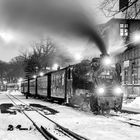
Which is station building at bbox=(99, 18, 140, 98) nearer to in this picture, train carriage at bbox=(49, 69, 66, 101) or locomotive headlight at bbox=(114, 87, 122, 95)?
train carriage at bbox=(49, 69, 66, 101)

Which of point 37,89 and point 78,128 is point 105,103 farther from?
point 37,89

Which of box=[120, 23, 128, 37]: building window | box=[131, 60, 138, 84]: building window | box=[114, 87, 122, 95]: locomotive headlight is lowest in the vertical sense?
box=[114, 87, 122, 95]: locomotive headlight

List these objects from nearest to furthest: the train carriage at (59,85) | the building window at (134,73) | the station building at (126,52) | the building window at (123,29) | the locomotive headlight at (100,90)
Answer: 1. the locomotive headlight at (100,90)
2. the train carriage at (59,85)
3. the station building at (126,52)
4. the building window at (134,73)
5. the building window at (123,29)

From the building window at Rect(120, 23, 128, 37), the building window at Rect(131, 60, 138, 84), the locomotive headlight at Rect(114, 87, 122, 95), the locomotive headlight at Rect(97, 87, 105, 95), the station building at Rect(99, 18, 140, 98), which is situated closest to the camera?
the locomotive headlight at Rect(97, 87, 105, 95)

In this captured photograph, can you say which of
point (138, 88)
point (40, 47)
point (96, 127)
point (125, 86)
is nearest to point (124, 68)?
point (125, 86)

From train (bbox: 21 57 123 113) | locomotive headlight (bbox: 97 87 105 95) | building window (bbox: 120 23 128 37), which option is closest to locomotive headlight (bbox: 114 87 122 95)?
train (bbox: 21 57 123 113)

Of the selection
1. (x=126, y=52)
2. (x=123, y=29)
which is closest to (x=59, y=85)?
(x=126, y=52)

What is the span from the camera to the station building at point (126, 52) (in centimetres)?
2684

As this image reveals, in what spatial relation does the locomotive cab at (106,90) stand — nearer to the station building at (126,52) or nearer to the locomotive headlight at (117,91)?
the locomotive headlight at (117,91)

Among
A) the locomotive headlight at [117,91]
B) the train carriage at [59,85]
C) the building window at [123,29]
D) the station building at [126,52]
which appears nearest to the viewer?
the locomotive headlight at [117,91]

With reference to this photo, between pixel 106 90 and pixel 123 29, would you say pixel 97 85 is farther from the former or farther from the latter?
pixel 123 29

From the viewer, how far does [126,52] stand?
1141 inches

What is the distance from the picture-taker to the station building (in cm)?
2684

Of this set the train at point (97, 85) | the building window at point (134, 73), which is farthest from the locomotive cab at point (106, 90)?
the building window at point (134, 73)
